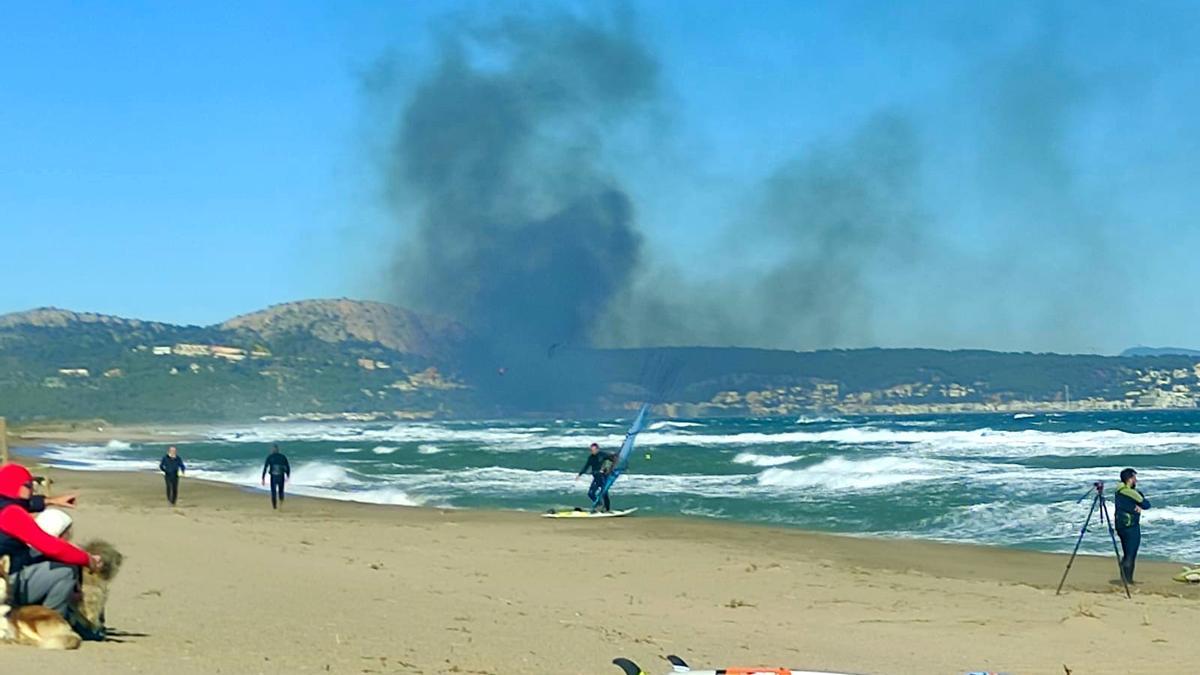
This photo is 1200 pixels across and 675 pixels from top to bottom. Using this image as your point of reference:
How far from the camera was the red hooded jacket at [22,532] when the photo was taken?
704 centimetres

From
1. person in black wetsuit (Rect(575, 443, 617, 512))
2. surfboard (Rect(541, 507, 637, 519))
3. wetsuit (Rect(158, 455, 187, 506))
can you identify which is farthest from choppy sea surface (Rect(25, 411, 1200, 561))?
wetsuit (Rect(158, 455, 187, 506))

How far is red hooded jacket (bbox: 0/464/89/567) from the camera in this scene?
23.1 feet

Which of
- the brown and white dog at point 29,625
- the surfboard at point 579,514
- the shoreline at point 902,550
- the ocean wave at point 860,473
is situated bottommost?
Answer: the shoreline at point 902,550

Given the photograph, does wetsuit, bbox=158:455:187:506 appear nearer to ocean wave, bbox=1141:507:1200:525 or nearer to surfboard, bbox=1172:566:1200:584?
ocean wave, bbox=1141:507:1200:525

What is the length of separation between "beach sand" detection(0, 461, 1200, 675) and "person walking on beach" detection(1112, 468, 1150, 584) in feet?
1.09

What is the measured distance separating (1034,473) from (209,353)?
454 feet

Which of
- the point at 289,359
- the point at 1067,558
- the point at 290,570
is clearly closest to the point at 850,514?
the point at 1067,558

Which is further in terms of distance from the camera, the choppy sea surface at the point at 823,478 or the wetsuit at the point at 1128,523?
the choppy sea surface at the point at 823,478

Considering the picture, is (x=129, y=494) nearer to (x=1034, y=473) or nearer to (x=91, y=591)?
(x=1034, y=473)

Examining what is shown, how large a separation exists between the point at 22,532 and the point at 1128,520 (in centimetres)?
1030

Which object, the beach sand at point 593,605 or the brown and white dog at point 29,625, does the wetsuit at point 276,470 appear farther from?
the brown and white dog at point 29,625

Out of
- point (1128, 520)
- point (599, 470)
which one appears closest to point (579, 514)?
point (599, 470)

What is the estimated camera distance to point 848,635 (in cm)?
970

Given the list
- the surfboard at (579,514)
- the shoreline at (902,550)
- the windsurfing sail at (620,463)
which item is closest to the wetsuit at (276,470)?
the shoreline at (902,550)
